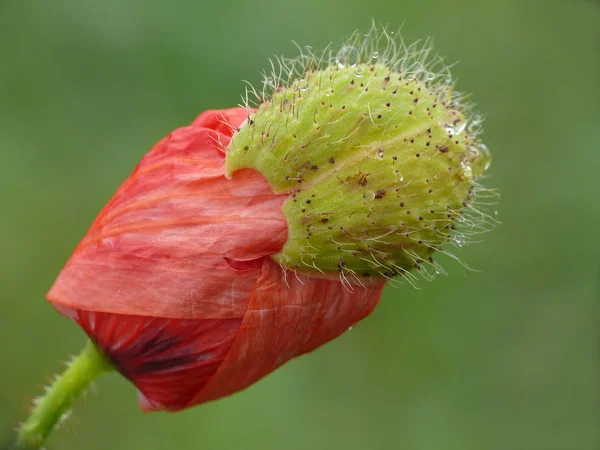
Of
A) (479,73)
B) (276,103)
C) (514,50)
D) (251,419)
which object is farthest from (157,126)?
(276,103)

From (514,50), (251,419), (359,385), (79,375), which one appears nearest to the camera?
(79,375)

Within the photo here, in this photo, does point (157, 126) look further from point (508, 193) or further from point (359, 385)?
point (508, 193)

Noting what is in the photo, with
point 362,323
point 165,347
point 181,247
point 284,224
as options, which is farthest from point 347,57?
point 362,323

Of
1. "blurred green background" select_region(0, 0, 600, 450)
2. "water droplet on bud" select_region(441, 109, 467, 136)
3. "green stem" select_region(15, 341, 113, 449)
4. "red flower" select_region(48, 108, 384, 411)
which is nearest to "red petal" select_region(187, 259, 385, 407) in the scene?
"red flower" select_region(48, 108, 384, 411)

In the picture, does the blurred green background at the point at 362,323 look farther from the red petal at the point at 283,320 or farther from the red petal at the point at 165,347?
the red petal at the point at 283,320

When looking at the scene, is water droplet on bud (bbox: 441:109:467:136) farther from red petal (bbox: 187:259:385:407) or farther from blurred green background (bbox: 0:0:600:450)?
blurred green background (bbox: 0:0:600:450)
